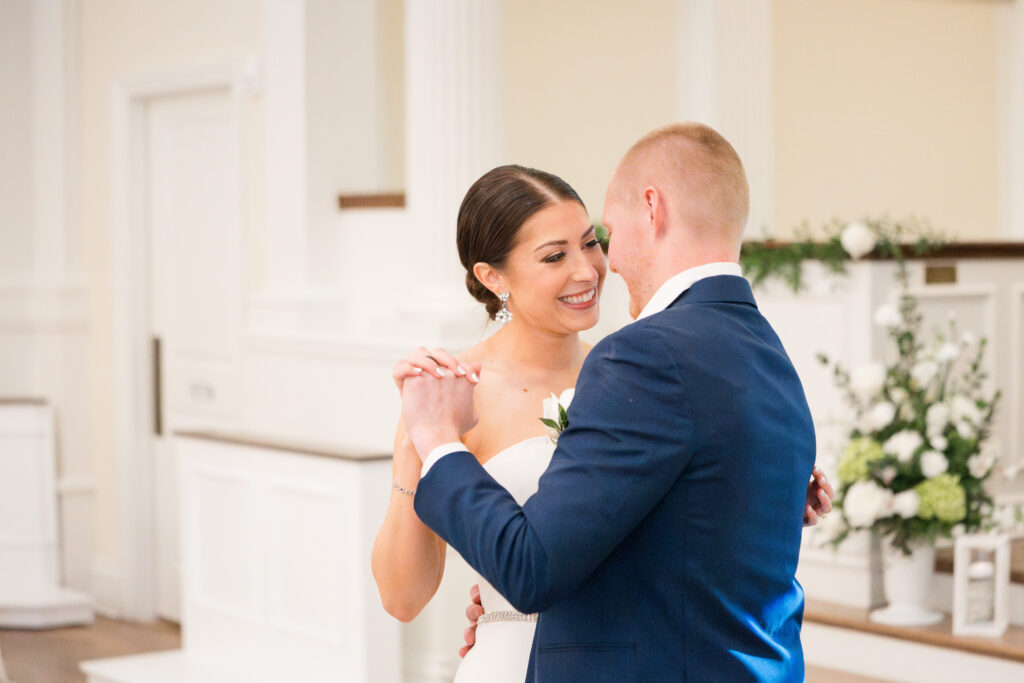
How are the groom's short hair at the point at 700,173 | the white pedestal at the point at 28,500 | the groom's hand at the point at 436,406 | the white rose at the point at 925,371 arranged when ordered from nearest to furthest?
the groom's short hair at the point at 700,173, the groom's hand at the point at 436,406, the white rose at the point at 925,371, the white pedestal at the point at 28,500

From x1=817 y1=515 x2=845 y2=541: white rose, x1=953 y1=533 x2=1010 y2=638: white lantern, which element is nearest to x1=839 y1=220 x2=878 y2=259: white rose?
x1=817 y1=515 x2=845 y2=541: white rose

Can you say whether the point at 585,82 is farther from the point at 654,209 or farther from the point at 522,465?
the point at 654,209

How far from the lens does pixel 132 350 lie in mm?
6652

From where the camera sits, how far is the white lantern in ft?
13.2

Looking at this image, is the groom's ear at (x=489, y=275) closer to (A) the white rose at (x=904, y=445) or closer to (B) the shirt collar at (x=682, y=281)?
(B) the shirt collar at (x=682, y=281)

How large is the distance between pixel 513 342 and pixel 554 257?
22 centimetres

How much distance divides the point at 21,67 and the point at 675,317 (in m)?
6.34

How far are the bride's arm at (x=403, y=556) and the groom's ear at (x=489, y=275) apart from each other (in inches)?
12.5

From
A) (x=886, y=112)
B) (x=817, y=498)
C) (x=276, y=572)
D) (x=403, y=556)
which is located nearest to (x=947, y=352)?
(x=276, y=572)

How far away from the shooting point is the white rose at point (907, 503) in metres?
4.06

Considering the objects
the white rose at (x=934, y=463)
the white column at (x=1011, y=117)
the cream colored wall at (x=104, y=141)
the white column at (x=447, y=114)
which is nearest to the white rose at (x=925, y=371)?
the white rose at (x=934, y=463)

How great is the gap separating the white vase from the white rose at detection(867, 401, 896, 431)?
1.35 feet

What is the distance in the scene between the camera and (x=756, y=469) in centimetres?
149

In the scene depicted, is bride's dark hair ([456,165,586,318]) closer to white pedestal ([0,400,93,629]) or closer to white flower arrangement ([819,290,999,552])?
white flower arrangement ([819,290,999,552])
